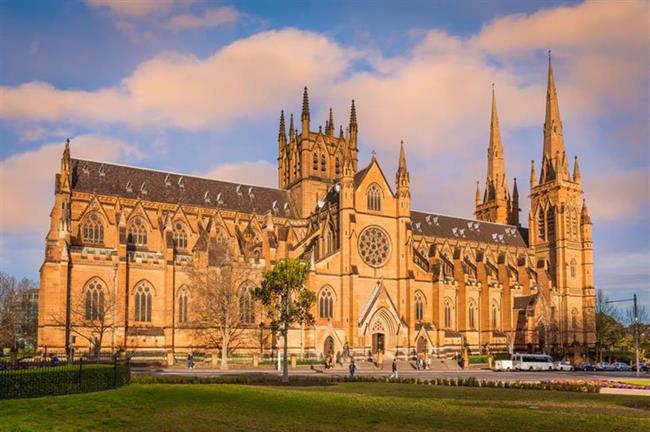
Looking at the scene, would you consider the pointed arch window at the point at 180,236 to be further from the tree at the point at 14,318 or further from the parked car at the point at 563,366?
the parked car at the point at 563,366

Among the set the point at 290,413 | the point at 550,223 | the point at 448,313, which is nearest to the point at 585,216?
the point at 550,223

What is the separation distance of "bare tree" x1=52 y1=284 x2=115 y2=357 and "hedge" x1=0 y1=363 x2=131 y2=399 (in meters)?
38.1

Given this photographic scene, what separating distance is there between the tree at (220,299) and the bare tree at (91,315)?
8.80 meters

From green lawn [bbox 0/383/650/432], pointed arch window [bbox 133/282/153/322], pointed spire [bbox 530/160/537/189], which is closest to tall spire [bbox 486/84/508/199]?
pointed spire [bbox 530/160/537/189]

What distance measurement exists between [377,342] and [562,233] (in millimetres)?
48342

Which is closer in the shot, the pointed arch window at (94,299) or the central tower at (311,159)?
the pointed arch window at (94,299)

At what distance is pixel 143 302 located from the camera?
72750mm

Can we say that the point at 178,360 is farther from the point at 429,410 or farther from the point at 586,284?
the point at 586,284

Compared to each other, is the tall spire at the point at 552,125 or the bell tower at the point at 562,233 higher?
the tall spire at the point at 552,125

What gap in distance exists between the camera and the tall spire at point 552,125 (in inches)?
4675

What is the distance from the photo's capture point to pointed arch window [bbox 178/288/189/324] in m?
73.4

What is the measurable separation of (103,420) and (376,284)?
61.8 meters

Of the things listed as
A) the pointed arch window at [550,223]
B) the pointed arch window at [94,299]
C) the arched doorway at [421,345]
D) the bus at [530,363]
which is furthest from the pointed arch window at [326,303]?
the pointed arch window at [550,223]

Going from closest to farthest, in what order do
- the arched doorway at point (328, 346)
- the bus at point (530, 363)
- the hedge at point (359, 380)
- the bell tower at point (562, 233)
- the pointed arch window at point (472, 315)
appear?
1. the hedge at point (359, 380)
2. the arched doorway at point (328, 346)
3. the bus at point (530, 363)
4. the pointed arch window at point (472, 315)
5. the bell tower at point (562, 233)
